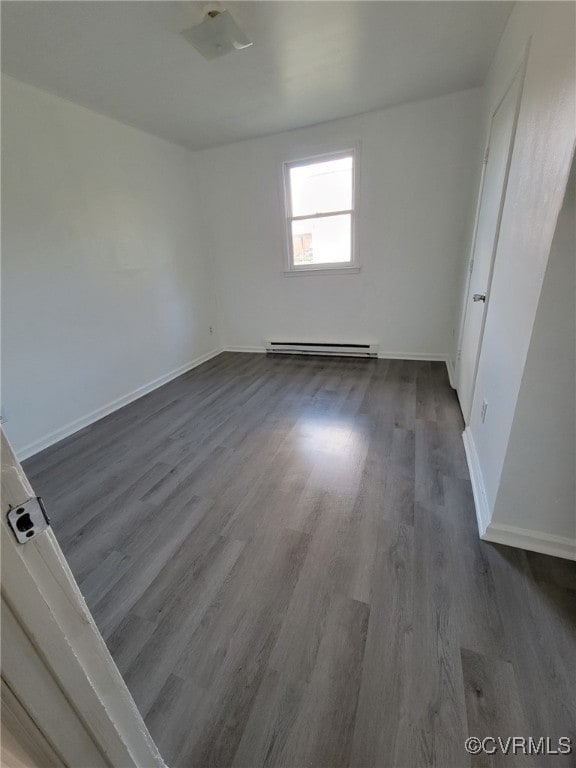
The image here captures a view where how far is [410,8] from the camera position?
1773 millimetres

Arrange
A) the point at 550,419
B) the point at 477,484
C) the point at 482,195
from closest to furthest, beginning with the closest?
the point at 550,419 < the point at 477,484 < the point at 482,195

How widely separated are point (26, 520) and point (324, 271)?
380cm

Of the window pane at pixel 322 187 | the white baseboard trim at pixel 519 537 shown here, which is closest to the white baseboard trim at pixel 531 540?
the white baseboard trim at pixel 519 537

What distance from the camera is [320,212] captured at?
368 cm

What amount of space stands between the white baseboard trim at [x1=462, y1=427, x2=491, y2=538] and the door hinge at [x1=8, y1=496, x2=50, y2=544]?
5.65 feet

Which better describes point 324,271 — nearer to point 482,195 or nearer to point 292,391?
point 292,391

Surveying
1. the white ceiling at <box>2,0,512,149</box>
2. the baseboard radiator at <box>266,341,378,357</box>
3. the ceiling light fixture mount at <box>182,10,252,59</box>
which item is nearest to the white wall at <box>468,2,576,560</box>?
the white ceiling at <box>2,0,512,149</box>

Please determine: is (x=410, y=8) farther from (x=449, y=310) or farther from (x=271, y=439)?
(x=271, y=439)

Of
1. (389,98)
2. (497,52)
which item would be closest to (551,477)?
(497,52)

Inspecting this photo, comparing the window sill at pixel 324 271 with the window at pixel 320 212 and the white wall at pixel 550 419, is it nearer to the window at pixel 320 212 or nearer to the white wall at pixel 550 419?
the window at pixel 320 212

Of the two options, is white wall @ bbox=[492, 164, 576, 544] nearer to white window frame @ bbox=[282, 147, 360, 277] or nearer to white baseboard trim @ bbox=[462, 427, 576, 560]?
white baseboard trim @ bbox=[462, 427, 576, 560]

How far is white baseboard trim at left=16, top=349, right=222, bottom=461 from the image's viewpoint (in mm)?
2494

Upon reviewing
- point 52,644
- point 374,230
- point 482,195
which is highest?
point 482,195

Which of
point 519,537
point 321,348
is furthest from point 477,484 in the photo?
point 321,348
